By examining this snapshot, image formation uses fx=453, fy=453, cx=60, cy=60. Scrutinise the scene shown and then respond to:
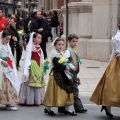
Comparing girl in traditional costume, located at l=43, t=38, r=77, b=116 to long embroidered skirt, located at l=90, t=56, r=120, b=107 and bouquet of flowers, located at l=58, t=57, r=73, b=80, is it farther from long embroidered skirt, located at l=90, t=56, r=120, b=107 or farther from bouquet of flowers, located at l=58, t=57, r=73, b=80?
long embroidered skirt, located at l=90, t=56, r=120, b=107

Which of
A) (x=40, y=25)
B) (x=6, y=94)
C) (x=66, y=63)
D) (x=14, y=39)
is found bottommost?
(x=6, y=94)

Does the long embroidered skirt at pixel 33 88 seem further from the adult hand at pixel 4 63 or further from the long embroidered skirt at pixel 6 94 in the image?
the adult hand at pixel 4 63

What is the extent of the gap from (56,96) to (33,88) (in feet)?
4.29

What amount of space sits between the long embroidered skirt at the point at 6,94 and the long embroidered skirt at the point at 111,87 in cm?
180

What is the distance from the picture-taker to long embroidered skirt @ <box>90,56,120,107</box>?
775cm

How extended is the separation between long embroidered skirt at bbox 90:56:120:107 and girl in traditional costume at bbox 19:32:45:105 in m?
1.71

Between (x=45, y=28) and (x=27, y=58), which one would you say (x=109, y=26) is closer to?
(x=45, y=28)

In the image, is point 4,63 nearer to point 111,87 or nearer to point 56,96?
point 56,96

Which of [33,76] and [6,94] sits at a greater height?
[33,76]

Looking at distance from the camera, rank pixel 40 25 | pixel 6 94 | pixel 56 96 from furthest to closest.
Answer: pixel 40 25 → pixel 6 94 → pixel 56 96

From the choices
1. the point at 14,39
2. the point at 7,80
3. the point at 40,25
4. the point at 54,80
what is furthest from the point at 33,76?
the point at 40,25

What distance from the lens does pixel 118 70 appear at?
789 centimetres

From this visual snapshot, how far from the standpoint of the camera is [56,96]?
817 centimetres

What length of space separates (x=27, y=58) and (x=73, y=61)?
1172 millimetres
